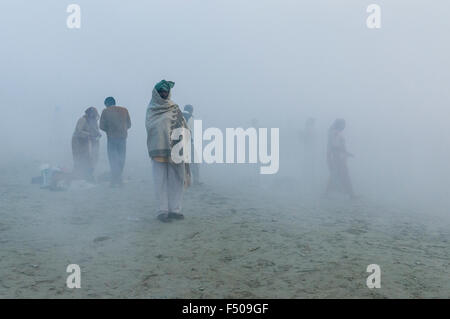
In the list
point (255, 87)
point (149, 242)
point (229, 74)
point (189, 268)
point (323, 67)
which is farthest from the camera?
point (229, 74)

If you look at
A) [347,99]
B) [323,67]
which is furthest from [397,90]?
[323,67]

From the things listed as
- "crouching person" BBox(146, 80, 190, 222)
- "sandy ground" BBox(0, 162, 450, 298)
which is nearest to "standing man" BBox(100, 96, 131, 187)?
"sandy ground" BBox(0, 162, 450, 298)

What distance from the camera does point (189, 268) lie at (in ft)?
14.5

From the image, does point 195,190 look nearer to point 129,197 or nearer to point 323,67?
point 129,197

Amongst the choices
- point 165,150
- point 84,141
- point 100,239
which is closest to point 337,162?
point 165,150

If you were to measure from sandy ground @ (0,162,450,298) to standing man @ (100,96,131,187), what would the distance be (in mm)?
1562

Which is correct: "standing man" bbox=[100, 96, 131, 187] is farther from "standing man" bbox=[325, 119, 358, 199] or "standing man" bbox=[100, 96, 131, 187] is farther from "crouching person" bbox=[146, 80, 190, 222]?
"standing man" bbox=[325, 119, 358, 199]

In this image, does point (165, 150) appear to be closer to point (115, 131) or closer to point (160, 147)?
point (160, 147)

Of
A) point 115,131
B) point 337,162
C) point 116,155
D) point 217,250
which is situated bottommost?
point 217,250

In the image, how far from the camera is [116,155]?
971cm

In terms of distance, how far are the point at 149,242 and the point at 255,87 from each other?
126 ft

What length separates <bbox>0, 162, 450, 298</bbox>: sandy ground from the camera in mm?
3924

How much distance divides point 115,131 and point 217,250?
5387 millimetres

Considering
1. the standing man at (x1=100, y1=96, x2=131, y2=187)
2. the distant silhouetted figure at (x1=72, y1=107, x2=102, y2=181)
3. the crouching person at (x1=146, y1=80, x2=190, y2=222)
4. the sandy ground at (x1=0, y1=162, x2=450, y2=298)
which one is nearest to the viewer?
the sandy ground at (x1=0, y1=162, x2=450, y2=298)
